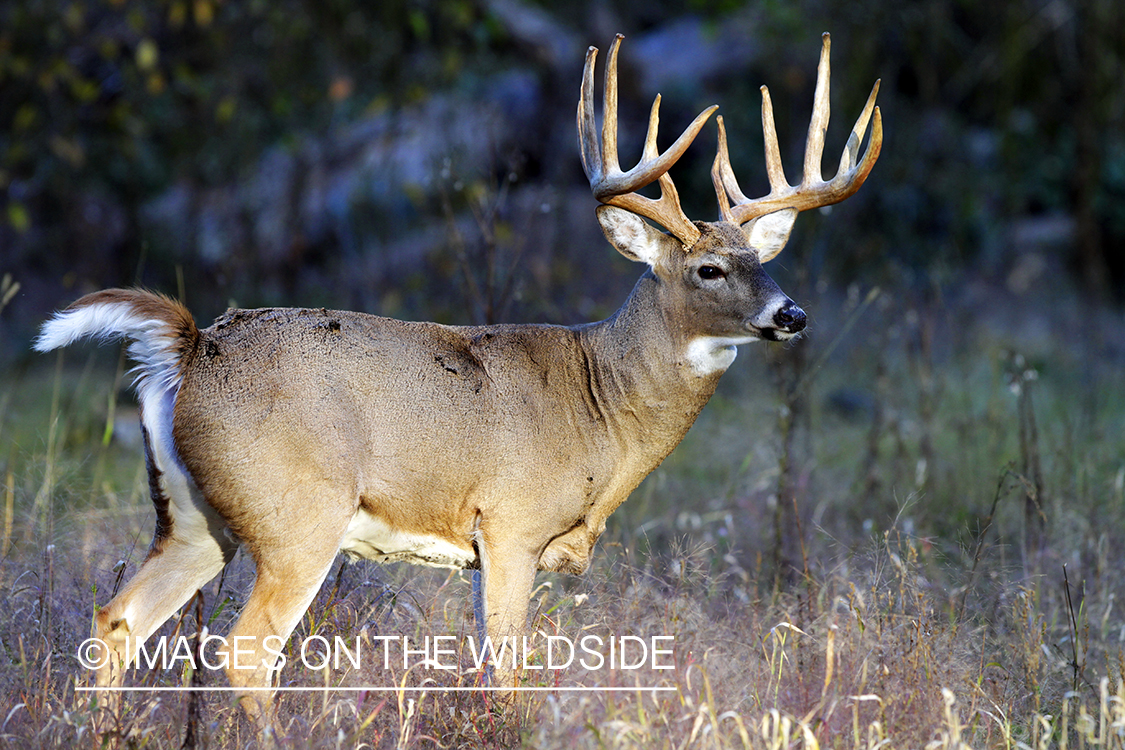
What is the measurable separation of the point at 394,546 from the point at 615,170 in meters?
1.57

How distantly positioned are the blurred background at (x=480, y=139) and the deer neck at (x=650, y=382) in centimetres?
390

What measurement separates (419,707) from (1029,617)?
2.22 metres

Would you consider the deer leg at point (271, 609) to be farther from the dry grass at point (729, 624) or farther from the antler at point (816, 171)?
the antler at point (816, 171)

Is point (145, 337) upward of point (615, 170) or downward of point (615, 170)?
downward

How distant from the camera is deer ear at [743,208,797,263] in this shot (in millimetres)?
4461

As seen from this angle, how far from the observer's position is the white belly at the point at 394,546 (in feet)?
12.1

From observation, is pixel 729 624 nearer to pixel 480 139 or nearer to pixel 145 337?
pixel 145 337

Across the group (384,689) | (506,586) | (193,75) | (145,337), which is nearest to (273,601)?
(384,689)

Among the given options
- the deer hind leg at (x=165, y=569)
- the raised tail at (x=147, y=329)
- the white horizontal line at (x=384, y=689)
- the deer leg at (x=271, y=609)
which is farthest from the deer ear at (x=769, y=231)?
the deer hind leg at (x=165, y=569)

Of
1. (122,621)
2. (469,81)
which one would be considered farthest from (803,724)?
(469,81)

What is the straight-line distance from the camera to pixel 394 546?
3.79 metres

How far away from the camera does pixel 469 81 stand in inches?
461

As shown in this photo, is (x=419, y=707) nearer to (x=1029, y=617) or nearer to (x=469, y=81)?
(x=1029, y=617)

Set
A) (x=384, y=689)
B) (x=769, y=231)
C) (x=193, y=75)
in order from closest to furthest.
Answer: (x=384, y=689), (x=769, y=231), (x=193, y=75)
